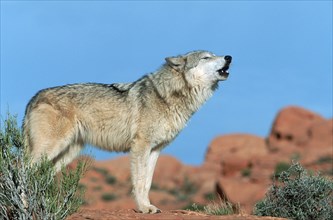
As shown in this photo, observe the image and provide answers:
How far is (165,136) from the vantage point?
1070 cm

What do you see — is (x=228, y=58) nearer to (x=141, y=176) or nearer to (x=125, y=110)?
(x=125, y=110)

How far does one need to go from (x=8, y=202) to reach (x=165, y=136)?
8.72 feet

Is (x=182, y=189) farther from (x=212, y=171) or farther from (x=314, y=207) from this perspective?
(x=314, y=207)

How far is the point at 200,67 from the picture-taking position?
11.1m

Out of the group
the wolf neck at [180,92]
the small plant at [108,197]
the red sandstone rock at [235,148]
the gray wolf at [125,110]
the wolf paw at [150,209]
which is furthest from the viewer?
the red sandstone rock at [235,148]

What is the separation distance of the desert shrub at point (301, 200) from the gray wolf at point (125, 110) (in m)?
2.04

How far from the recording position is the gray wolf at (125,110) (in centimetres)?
1075

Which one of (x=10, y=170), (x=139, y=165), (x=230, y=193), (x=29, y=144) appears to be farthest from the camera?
(x=230, y=193)

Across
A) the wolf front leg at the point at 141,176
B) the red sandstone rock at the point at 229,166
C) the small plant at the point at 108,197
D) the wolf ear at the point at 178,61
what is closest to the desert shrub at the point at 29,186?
the wolf front leg at the point at 141,176

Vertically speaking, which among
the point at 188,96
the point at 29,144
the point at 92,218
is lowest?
the point at 92,218

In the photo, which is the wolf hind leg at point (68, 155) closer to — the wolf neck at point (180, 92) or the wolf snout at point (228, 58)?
the wolf neck at point (180, 92)

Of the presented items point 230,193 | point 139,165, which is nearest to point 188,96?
point 139,165

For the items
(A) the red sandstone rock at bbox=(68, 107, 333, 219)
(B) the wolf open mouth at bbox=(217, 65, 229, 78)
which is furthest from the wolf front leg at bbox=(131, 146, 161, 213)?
(A) the red sandstone rock at bbox=(68, 107, 333, 219)

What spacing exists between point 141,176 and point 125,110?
1265 millimetres
